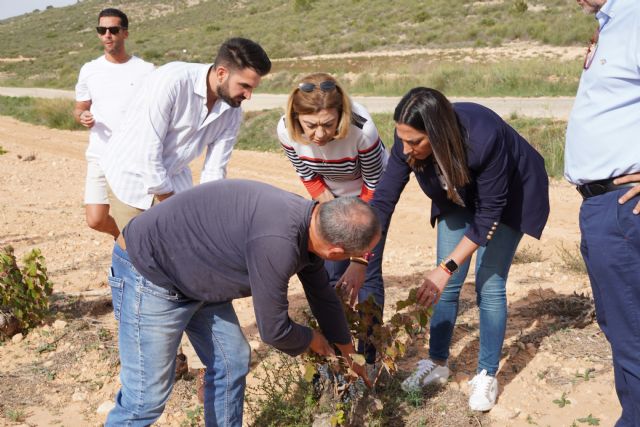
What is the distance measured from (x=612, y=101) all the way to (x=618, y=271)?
60 cm

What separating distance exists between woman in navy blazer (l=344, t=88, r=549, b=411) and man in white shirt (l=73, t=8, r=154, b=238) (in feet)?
5.98

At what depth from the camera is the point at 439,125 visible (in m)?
2.75

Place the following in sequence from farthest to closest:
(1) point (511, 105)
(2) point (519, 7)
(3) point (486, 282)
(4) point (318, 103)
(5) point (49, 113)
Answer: (2) point (519, 7)
(5) point (49, 113)
(1) point (511, 105)
(3) point (486, 282)
(4) point (318, 103)

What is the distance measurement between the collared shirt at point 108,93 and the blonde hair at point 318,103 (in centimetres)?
155

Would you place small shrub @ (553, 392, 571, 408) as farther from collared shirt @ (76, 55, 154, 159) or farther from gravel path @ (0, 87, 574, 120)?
gravel path @ (0, 87, 574, 120)

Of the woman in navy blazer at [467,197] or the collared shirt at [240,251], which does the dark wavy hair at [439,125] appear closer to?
the woman in navy blazer at [467,197]

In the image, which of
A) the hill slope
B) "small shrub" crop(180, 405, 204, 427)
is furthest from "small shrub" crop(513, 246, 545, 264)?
the hill slope

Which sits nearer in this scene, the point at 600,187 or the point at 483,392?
the point at 600,187

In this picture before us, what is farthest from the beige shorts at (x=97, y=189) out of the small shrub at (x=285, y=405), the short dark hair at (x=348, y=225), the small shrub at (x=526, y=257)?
the small shrub at (x=526, y=257)

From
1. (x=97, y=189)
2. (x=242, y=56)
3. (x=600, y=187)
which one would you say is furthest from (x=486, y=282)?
(x=97, y=189)

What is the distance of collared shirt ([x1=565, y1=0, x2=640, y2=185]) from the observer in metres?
2.35

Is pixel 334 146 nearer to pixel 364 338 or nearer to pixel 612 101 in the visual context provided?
pixel 364 338

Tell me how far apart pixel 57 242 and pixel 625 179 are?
5.83 metres

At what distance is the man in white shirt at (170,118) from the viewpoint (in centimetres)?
313
